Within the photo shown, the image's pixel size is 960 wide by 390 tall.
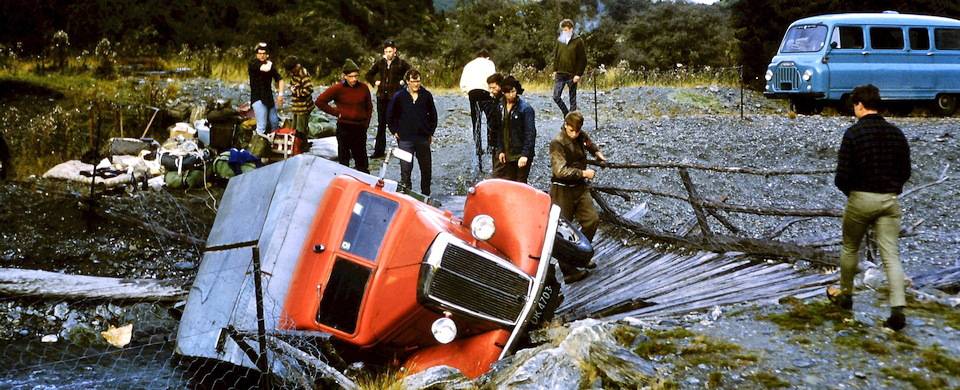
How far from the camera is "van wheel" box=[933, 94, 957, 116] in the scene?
18203 millimetres

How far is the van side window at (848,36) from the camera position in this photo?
1752 centimetres

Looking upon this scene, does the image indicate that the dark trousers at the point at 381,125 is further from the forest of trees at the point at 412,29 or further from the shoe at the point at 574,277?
the forest of trees at the point at 412,29

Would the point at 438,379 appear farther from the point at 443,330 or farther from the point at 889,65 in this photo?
the point at 889,65

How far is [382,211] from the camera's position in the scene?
6.30 meters

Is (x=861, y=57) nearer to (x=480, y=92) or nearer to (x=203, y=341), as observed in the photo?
(x=480, y=92)

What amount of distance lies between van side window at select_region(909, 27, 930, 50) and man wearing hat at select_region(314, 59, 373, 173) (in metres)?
13.2

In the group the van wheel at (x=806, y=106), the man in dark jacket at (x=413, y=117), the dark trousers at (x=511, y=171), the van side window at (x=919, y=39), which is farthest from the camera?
the van wheel at (x=806, y=106)

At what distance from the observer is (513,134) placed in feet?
31.1

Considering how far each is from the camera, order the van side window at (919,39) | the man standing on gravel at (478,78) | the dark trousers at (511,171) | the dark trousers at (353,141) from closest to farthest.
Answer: the dark trousers at (511,171) < the dark trousers at (353,141) < the man standing on gravel at (478,78) < the van side window at (919,39)

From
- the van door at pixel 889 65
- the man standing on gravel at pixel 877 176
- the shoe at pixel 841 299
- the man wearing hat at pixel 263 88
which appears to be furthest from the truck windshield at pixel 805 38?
the man standing on gravel at pixel 877 176

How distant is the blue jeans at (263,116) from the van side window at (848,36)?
1181 centimetres

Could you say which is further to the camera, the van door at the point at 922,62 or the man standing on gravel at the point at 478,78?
the van door at the point at 922,62

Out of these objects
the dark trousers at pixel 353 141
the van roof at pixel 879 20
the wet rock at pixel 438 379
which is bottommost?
the wet rock at pixel 438 379

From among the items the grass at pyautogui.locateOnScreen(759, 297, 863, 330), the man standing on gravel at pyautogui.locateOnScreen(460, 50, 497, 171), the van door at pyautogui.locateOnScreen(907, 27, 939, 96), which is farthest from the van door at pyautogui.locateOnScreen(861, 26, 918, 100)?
the grass at pyautogui.locateOnScreen(759, 297, 863, 330)
